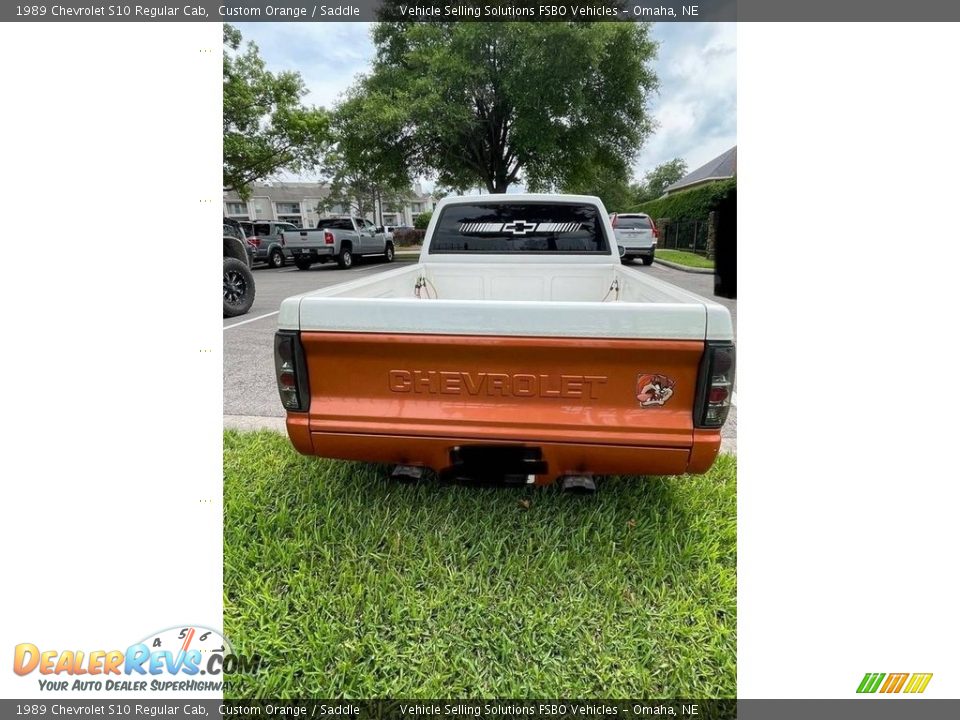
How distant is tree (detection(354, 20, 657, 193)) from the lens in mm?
15125

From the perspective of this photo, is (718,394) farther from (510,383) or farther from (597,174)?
(597,174)

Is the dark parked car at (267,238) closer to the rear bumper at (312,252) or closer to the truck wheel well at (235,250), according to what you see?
the rear bumper at (312,252)

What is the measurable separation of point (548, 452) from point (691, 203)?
75.6 ft

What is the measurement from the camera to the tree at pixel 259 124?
16.2 m

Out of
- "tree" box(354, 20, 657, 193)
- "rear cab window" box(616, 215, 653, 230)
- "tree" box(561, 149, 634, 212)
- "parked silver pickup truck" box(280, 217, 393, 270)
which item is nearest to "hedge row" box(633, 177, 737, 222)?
"tree" box(561, 149, 634, 212)

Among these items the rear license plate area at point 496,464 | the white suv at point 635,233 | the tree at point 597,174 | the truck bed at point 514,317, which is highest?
the tree at point 597,174

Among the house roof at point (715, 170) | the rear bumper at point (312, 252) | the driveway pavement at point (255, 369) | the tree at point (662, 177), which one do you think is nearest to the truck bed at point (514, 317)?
the driveway pavement at point (255, 369)

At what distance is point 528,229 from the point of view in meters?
4.05

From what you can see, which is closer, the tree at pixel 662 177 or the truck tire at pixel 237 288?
the truck tire at pixel 237 288

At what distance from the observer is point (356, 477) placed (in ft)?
9.50

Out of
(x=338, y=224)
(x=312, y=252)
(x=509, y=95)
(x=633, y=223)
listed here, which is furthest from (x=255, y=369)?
(x=509, y=95)

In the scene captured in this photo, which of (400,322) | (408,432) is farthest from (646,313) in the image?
(408,432)

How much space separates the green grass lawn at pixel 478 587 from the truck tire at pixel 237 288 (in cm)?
578

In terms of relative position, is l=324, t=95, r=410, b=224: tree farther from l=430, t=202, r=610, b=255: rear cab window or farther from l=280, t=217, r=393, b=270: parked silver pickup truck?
l=430, t=202, r=610, b=255: rear cab window
